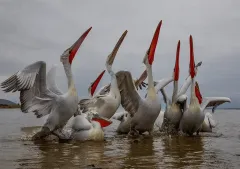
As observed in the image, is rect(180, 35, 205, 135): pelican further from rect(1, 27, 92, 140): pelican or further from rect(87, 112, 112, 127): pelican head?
rect(1, 27, 92, 140): pelican

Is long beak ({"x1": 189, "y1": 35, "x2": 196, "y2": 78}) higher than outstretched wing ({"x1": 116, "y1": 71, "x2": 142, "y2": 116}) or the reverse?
higher

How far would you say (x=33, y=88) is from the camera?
23.9ft

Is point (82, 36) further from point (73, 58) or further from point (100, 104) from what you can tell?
point (100, 104)

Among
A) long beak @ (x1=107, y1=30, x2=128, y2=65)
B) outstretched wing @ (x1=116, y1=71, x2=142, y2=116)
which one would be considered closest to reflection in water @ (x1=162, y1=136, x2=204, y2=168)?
outstretched wing @ (x1=116, y1=71, x2=142, y2=116)

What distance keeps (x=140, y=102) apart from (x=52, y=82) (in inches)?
90.8

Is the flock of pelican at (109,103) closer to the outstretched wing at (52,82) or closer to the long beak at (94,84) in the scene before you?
the outstretched wing at (52,82)

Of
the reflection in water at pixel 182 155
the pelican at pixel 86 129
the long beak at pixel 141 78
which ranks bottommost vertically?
the reflection in water at pixel 182 155

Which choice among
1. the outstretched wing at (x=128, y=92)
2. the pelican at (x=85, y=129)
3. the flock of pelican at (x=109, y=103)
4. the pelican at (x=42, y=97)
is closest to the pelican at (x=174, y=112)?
the flock of pelican at (x=109, y=103)

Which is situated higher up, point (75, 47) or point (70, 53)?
point (75, 47)

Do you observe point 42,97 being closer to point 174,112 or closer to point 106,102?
point 106,102

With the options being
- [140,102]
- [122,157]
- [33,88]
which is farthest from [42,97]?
[122,157]

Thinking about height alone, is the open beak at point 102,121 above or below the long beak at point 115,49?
below

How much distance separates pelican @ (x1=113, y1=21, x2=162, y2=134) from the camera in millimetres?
7965

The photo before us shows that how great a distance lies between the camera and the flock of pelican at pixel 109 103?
23.3 feet
